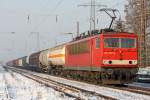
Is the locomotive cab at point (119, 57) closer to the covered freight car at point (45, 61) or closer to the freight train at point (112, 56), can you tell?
the freight train at point (112, 56)

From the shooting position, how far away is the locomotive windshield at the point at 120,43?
2614cm

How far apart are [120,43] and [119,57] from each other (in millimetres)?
935

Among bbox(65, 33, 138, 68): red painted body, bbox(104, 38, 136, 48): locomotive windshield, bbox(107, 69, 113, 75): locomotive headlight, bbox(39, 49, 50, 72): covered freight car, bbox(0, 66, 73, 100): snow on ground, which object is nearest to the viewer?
bbox(0, 66, 73, 100): snow on ground

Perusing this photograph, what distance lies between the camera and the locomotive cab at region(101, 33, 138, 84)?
84.0 feet

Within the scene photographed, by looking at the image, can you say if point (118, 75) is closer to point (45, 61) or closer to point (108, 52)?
point (108, 52)

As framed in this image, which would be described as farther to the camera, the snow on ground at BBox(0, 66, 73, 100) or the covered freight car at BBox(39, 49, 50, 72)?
the covered freight car at BBox(39, 49, 50, 72)

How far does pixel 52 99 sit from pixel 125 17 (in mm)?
59880

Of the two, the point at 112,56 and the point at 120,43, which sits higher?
the point at 120,43

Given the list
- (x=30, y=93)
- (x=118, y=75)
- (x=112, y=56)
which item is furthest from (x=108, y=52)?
(x=30, y=93)

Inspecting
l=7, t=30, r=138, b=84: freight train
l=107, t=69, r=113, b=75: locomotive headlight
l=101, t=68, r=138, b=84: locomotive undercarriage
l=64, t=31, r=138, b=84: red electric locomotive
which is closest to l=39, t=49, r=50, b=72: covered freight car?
l=7, t=30, r=138, b=84: freight train

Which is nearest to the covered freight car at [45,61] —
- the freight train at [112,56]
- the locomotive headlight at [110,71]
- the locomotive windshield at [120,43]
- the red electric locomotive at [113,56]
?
the freight train at [112,56]

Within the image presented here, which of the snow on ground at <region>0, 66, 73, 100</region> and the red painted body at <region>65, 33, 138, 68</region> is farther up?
the red painted body at <region>65, 33, 138, 68</region>

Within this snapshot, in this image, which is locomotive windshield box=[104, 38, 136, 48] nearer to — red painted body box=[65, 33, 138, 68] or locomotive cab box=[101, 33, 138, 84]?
locomotive cab box=[101, 33, 138, 84]

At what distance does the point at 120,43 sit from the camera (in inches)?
1040
